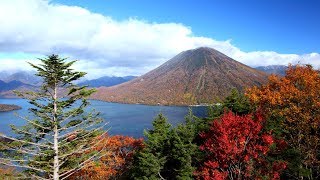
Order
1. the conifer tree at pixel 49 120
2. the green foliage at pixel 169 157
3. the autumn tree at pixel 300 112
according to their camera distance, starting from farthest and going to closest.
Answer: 1. the green foliage at pixel 169 157
2. the autumn tree at pixel 300 112
3. the conifer tree at pixel 49 120

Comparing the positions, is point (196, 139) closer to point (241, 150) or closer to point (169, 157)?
point (169, 157)

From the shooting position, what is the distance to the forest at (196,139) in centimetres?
2109

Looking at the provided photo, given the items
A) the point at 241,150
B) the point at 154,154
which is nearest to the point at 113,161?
the point at 154,154

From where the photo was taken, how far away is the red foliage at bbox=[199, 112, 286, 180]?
27.3 m

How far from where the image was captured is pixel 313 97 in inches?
1245

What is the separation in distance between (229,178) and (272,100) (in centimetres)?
1187

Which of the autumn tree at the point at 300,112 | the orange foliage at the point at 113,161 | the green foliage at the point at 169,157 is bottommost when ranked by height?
the orange foliage at the point at 113,161

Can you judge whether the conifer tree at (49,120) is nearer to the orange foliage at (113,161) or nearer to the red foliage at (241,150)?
the red foliage at (241,150)

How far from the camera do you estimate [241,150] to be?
88.8 ft

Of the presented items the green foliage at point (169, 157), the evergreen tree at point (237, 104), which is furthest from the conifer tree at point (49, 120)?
the evergreen tree at point (237, 104)

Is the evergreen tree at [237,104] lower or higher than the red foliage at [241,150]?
higher

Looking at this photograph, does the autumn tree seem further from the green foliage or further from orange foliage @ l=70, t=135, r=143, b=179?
orange foliage @ l=70, t=135, r=143, b=179

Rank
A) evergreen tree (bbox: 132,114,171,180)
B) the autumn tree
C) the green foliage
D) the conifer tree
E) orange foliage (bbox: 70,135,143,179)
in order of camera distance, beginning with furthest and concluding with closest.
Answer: orange foliage (bbox: 70,135,143,179), evergreen tree (bbox: 132,114,171,180), the green foliage, the autumn tree, the conifer tree

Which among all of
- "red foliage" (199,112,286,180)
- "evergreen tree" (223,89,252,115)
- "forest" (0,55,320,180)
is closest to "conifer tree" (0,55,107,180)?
"forest" (0,55,320,180)
